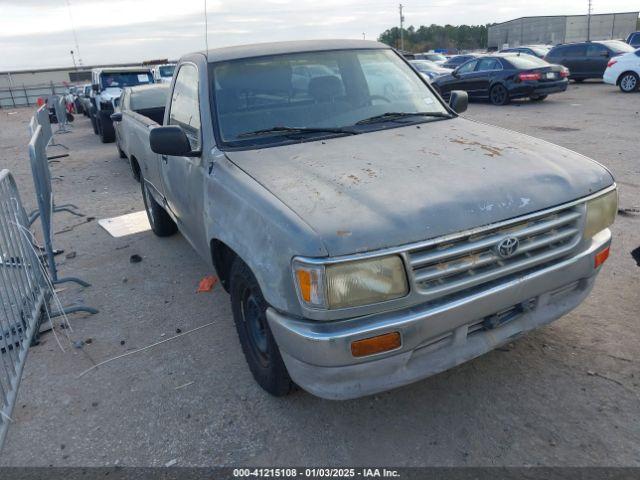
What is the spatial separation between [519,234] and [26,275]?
133 inches

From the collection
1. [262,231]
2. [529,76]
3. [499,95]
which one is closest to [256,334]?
[262,231]

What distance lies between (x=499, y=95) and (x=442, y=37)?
243 feet

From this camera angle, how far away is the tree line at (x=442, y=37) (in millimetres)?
79500

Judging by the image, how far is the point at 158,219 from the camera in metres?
5.71

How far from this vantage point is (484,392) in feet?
9.55

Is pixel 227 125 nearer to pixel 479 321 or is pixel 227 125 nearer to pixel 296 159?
pixel 296 159

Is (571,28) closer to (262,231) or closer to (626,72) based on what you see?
(626,72)

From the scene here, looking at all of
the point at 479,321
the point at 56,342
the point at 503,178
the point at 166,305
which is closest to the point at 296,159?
the point at 503,178

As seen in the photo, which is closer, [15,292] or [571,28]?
[15,292]

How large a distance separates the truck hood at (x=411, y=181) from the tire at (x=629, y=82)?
16193mm

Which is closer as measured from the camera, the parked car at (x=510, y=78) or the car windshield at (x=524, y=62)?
the parked car at (x=510, y=78)

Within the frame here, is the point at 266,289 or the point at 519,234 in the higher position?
the point at 519,234

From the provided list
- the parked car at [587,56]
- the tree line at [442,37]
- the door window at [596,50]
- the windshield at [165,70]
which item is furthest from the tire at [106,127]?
the tree line at [442,37]

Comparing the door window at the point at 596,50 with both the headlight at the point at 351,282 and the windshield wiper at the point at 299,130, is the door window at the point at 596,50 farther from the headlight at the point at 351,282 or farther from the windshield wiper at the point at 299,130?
the headlight at the point at 351,282
